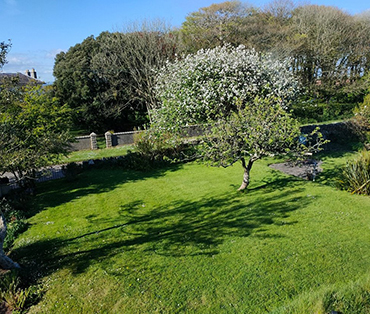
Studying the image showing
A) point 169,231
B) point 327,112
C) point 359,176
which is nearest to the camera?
point 169,231

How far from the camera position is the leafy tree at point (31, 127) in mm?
9321

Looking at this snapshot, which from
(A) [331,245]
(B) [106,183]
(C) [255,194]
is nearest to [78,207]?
(B) [106,183]

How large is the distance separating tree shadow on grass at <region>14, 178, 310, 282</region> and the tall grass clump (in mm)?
2122

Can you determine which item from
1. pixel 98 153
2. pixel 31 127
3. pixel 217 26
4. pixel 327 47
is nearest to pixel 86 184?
pixel 31 127

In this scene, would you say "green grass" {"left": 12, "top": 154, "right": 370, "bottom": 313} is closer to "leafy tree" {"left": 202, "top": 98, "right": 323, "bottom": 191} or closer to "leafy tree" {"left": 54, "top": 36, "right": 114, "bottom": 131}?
"leafy tree" {"left": 202, "top": 98, "right": 323, "bottom": 191}

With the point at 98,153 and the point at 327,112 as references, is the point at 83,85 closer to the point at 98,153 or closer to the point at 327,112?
the point at 98,153

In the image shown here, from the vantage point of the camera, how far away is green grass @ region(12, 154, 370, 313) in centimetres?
578

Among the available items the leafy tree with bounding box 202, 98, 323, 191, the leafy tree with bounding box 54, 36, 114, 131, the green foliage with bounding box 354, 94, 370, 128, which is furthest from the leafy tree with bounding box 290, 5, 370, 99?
the leafy tree with bounding box 202, 98, 323, 191

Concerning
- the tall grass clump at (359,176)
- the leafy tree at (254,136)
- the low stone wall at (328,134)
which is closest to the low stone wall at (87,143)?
the low stone wall at (328,134)

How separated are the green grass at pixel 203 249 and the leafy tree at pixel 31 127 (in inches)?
76.2

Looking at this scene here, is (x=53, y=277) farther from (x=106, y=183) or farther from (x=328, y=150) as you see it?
(x=328, y=150)

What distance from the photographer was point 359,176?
11.2 meters

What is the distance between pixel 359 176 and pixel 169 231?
7.72 m

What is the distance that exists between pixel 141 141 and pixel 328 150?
1274 cm
